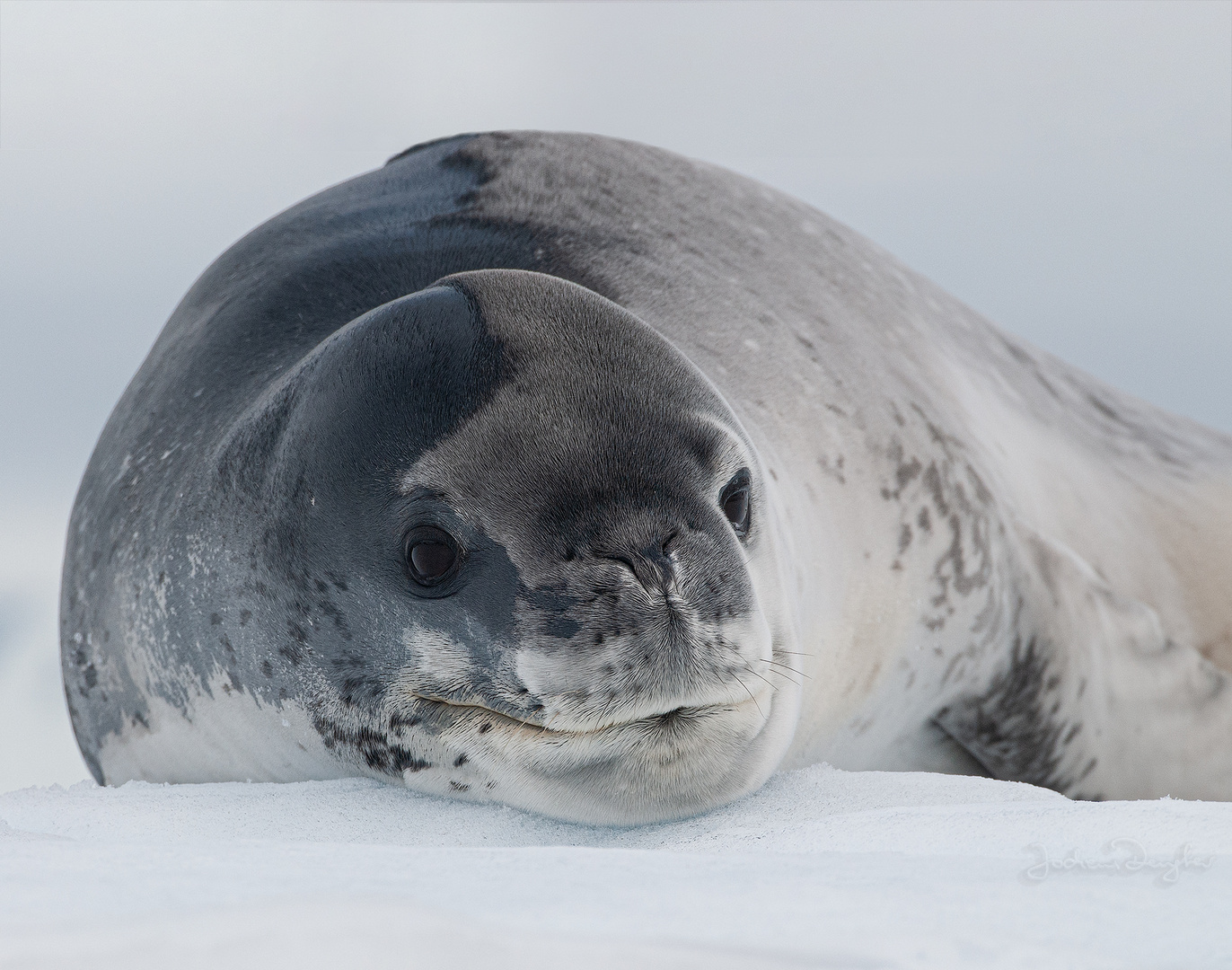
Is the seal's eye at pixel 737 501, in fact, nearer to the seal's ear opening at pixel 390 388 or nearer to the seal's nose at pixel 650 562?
the seal's nose at pixel 650 562

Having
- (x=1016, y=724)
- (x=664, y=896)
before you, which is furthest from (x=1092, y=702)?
(x=664, y=896)

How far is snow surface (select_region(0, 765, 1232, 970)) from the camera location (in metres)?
0.84

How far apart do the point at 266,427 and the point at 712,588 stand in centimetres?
80

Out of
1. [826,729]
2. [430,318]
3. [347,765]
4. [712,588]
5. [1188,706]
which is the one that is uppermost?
[430,318]

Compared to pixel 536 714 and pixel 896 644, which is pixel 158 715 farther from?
pixel 896 644

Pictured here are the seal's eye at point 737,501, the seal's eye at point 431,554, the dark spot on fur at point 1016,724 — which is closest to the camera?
the seal's eye at point 431,554

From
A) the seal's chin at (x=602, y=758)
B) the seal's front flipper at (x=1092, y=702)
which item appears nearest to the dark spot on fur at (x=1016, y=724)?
the seal's front flipper at (x=1092, y=702)

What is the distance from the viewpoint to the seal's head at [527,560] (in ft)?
5.04

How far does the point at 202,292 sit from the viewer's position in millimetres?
2637

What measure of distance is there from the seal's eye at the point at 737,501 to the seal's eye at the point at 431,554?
383mm

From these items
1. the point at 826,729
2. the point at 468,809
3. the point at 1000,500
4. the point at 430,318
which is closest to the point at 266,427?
the point at 430,318

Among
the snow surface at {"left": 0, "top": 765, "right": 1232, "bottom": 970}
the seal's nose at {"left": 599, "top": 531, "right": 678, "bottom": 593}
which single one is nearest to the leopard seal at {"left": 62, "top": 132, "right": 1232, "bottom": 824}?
the seal's nose at {"left": 599, "top": 531, "right": 678, "bottom": 593}

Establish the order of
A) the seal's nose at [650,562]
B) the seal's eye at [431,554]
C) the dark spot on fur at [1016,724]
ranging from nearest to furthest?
the seal's nose at [650,562], the seal's eye at [431,554], the dark spot on fur at [1016,724]

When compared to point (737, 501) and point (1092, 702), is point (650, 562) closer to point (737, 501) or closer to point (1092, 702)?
point (737, 501)
